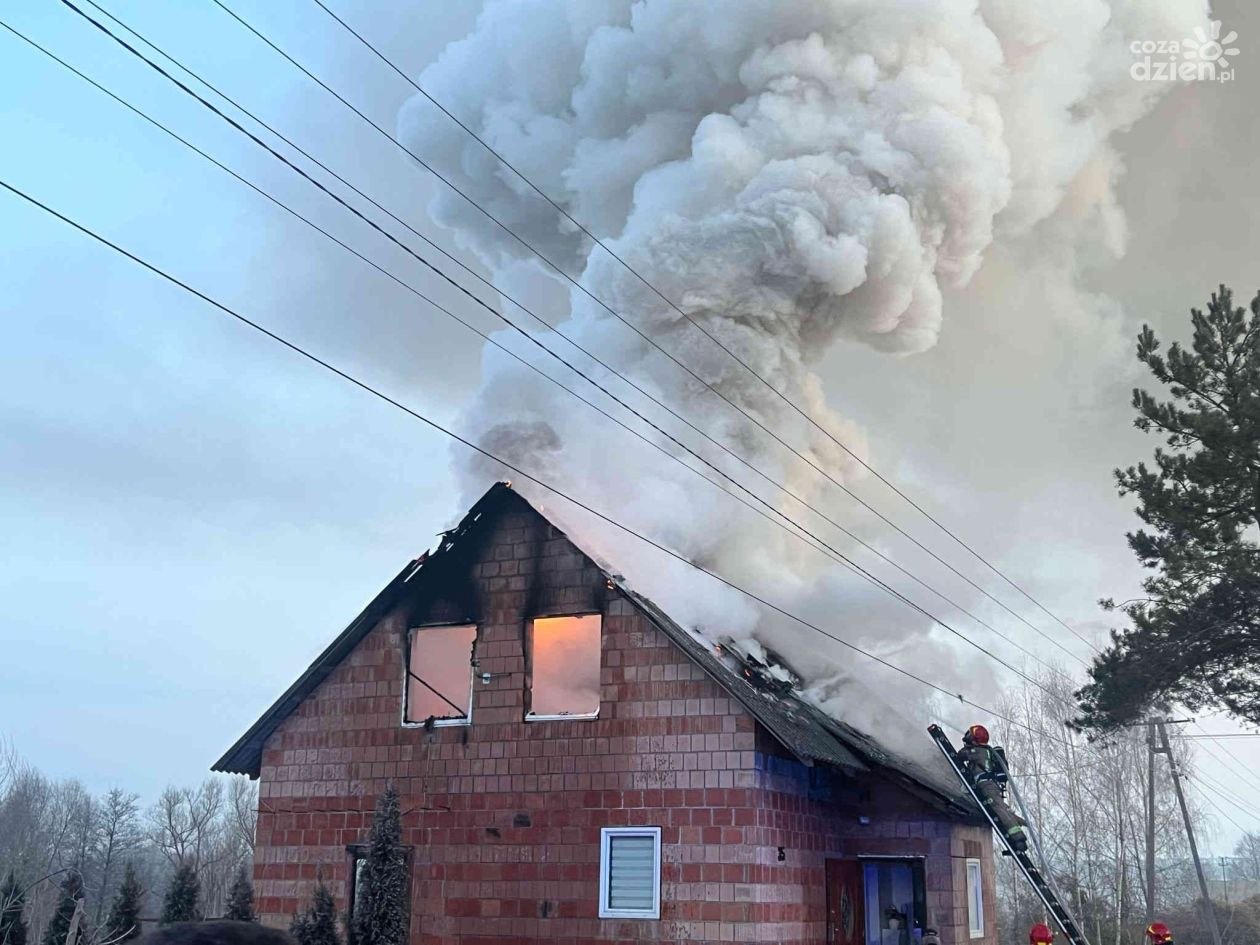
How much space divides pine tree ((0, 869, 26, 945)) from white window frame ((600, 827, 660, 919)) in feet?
30.4

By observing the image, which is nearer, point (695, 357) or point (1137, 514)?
point (1137, 514)

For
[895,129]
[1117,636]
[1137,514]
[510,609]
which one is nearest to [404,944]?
[510,609]

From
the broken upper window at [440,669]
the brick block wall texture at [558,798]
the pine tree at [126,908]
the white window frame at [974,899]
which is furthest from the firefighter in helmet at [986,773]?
the pine tree at [126,908]

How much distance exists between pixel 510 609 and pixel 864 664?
22.6 ft

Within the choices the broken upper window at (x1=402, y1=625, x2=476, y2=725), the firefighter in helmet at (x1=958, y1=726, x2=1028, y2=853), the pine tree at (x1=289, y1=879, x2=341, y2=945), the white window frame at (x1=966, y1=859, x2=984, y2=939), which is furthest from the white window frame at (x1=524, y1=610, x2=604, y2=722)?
the white window frame at (x1=966, y1=859, x2=984, y2=939)

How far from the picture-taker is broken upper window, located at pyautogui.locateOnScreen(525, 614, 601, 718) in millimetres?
15719

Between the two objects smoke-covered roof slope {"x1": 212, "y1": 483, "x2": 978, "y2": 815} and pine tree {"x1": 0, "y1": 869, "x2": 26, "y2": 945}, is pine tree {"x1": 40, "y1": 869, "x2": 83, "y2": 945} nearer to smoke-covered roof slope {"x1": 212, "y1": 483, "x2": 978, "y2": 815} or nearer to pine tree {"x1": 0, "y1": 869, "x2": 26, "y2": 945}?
pine tree {"x1": 0, "y1": 869, "x2": 26, "y2": 945}

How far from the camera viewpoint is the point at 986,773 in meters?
15.6

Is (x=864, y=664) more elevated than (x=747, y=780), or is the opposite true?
(x=864, y=664)

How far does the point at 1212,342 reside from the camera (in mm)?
19188

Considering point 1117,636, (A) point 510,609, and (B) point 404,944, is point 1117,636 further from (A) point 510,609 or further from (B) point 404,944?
(B) point 404,944

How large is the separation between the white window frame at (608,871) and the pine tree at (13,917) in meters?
9.28

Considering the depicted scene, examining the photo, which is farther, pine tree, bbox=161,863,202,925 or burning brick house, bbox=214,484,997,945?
pine tree, bbox=161,863,202,925

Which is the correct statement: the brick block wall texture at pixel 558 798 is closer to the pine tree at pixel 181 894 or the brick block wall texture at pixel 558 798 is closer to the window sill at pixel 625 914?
the window sill at pixel 625 914
